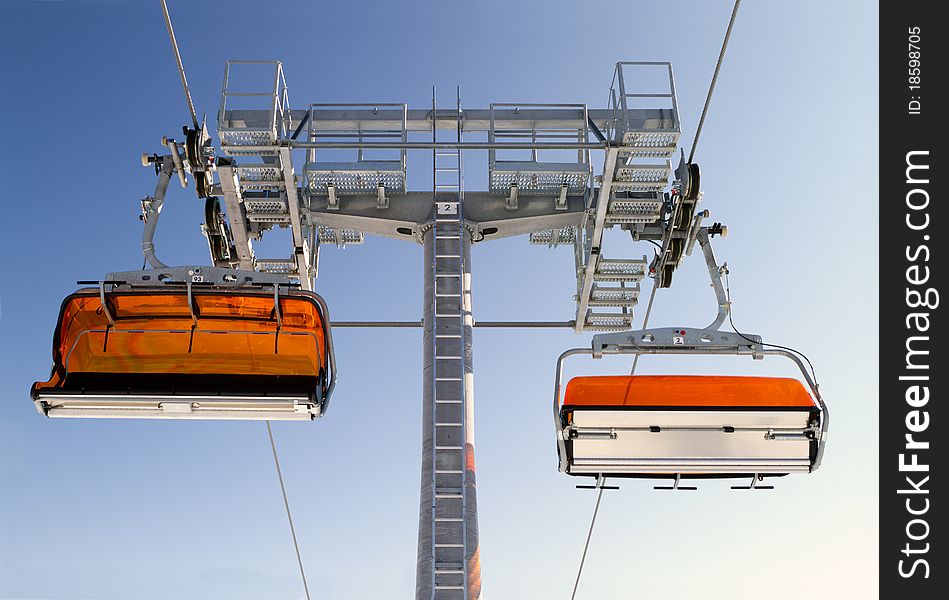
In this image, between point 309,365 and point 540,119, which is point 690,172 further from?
point 309,365

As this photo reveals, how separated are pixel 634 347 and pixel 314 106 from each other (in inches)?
219

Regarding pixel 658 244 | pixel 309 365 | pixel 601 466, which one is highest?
pixel 658 244

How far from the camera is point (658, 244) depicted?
40.8ft

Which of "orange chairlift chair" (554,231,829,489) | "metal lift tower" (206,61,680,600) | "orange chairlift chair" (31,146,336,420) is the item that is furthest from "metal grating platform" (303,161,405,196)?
"orange chairlift chair" (554,231,829,489)

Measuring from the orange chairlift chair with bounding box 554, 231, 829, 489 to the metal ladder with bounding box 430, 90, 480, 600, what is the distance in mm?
2524

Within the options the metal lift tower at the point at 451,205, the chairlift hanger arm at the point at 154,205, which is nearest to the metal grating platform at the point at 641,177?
the metal lift tower at the point at 451,205

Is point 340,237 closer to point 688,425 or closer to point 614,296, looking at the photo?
point 614,296

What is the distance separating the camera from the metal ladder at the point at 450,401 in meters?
10.2

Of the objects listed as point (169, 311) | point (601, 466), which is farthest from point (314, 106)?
point (601, 466)

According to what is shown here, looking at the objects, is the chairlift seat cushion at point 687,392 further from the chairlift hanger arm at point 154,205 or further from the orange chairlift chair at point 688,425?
the chairlift hanger arm at point 154,205

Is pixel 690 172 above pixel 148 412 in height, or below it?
above

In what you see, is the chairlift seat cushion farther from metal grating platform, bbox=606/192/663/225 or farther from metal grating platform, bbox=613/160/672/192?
metal grating platform, bbox=606/192/663/225

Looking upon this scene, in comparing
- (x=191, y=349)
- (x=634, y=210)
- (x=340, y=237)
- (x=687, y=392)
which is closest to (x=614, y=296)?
(x=634, y=210)

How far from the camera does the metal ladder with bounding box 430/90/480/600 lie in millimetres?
10211
